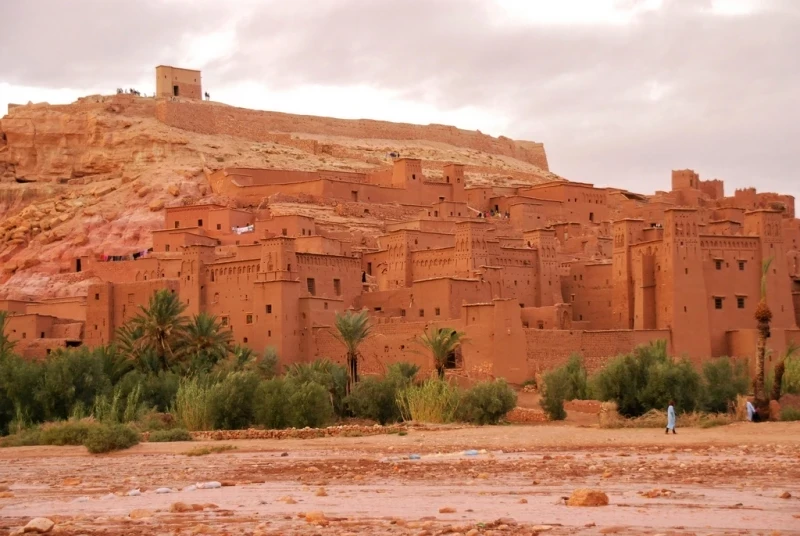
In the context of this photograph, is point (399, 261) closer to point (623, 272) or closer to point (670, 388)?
point (623, 272)

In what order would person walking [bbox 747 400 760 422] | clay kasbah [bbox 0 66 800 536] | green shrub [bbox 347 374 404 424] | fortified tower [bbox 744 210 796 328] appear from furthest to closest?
fortified tower [bbox 744 210 796 328] < green shrub [bbox 347 374 404 424] < person walking [bbox 747 400 760 422] < clay kasbah [bbox 0 66 800 536]

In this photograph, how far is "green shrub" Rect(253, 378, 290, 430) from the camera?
32844 mm

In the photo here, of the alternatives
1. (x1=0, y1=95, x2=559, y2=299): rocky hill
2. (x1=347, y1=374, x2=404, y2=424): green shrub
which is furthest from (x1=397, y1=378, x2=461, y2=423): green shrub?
(x1=0, y1=95, x2=559, y2=299): rocky hill

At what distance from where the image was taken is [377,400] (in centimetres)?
3512

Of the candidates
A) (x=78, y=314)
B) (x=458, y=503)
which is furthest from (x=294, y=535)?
(x=78, y=314)

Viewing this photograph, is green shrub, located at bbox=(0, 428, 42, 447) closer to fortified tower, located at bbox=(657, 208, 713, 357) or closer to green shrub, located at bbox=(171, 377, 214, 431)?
green shrub, located at bbox=(171, 377, 214, 431)

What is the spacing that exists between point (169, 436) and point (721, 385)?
1462 cm

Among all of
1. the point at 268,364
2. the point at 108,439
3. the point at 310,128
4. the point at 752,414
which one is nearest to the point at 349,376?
the point at 268,364

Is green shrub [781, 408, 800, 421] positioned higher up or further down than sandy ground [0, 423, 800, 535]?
higher up

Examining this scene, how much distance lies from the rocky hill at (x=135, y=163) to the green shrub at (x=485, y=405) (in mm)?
20258

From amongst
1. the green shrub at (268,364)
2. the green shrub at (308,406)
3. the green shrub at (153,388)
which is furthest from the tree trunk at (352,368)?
the green shrub at (153,388)

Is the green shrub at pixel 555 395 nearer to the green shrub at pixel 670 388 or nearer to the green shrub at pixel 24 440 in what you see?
the green shrub at pixel 670 388

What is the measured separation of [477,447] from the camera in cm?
2481

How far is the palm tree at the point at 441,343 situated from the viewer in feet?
127
